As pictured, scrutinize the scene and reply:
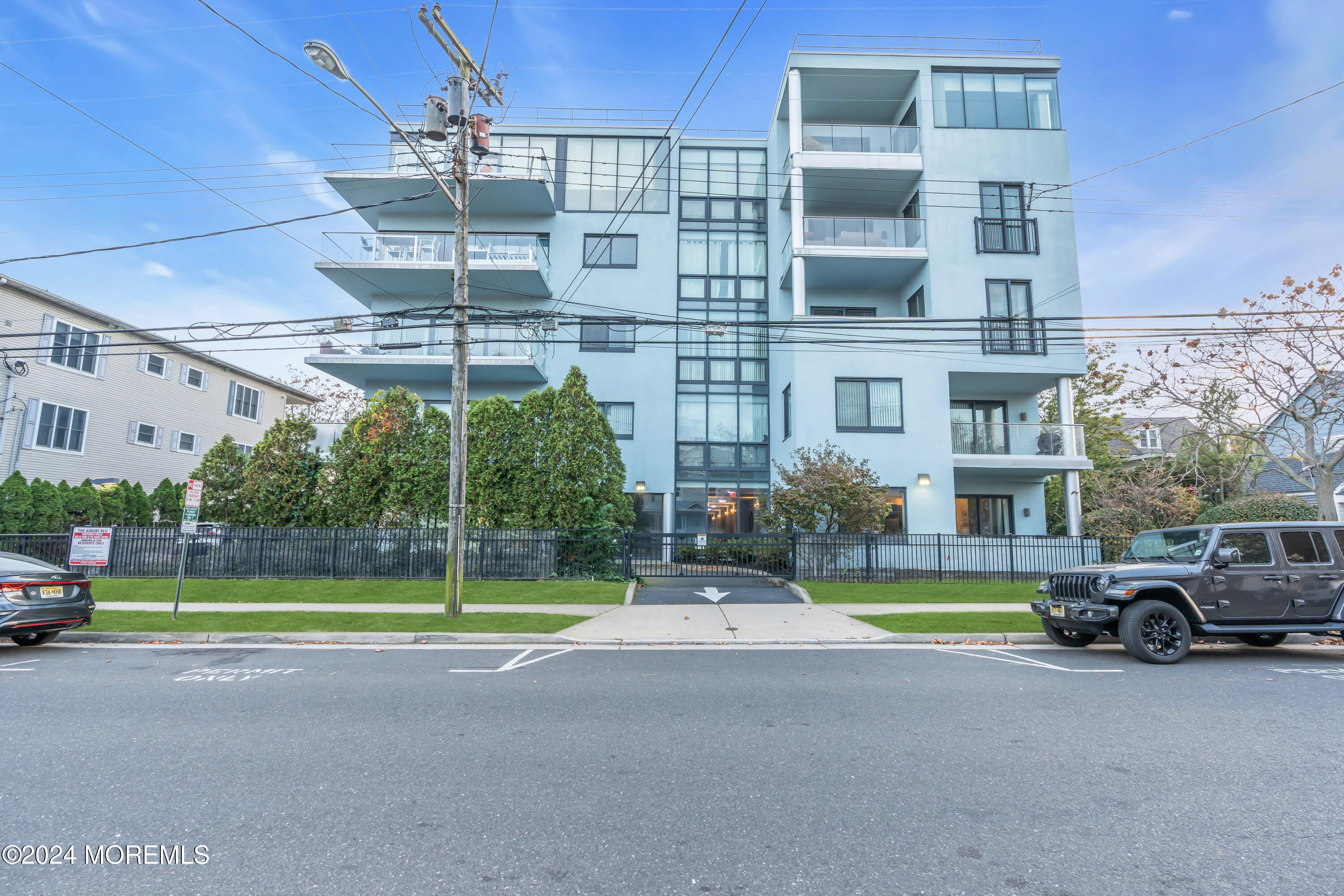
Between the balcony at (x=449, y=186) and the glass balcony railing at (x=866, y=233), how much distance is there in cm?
976

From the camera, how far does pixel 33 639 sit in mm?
9141

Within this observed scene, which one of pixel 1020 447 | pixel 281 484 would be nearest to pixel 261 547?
pixel 281 484

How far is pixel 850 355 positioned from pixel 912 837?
1815cm

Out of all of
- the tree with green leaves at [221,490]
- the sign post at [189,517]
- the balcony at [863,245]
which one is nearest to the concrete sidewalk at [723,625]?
the sign post at [189,517]

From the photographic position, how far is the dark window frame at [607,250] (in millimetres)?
25141

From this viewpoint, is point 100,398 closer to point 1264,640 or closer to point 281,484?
point 281,484

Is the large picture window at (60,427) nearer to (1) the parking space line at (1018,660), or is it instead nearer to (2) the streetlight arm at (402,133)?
(2) the streetlight arm at (402,133)

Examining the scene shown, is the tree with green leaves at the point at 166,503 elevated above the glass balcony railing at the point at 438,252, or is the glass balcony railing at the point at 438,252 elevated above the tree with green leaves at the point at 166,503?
the glass balcony railing at the point at 438,252

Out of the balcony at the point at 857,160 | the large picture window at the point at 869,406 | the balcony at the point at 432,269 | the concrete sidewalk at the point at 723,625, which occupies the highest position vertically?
the balcony at the point at 857,160

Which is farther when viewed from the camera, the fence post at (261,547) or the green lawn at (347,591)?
the fence post at (261,547)

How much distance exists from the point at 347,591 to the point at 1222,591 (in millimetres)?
15169

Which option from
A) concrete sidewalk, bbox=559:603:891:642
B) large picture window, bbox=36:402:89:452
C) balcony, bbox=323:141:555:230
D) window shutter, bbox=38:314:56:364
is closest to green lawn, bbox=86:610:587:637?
concrete sidewalk, bbox=559:603:891:642

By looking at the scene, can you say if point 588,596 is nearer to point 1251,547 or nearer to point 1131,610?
point 1131,610

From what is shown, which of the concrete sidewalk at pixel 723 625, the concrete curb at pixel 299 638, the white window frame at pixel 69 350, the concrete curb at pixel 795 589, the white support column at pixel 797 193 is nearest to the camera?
the concrete curb at pixel 299 638
